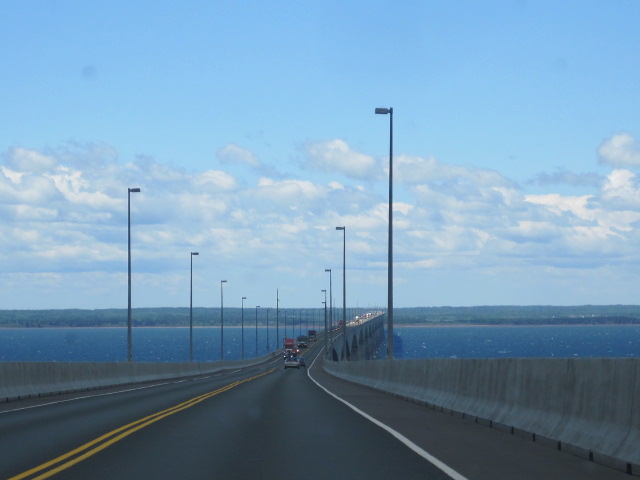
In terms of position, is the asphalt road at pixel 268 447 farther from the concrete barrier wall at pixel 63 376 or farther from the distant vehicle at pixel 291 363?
the distant vehicle at pixel 291 363

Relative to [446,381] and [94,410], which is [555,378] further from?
[94,410]

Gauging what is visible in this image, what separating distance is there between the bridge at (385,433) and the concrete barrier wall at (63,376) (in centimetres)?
420

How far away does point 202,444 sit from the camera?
48.5 feet

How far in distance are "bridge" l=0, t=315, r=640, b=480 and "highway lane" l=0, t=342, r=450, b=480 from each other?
2 centimetres

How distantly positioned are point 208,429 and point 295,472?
19.8 ft

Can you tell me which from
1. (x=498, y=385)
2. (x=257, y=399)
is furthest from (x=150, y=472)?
(x=257, y=399)

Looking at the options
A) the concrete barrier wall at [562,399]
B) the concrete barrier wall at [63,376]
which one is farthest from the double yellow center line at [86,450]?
the concrete barrier wall at [63,376]

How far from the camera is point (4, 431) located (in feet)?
57.1

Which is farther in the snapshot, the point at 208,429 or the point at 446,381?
the point at 446,381

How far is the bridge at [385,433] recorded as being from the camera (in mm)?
11859

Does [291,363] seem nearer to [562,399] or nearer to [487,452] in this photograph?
[562,399]

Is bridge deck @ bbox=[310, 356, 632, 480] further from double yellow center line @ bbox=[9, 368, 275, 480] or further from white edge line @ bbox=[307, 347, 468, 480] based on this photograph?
double yellow center line @ bbox=[9, 368, 275, 480]

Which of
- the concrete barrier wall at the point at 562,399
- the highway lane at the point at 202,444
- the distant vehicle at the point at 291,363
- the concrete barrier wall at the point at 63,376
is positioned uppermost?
the concrete barrier wall at the point at 562,399

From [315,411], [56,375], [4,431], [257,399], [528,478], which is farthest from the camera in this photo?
[56,375]
